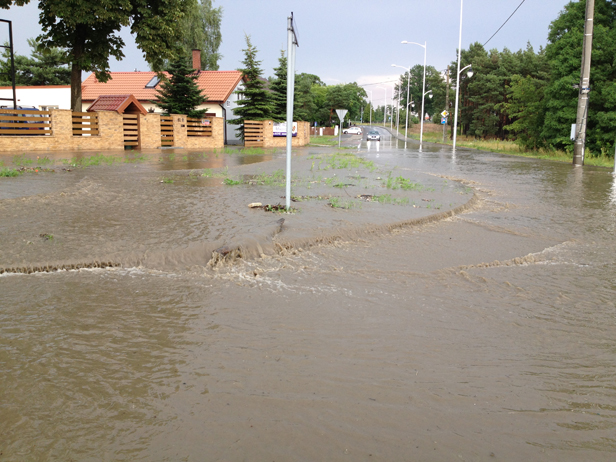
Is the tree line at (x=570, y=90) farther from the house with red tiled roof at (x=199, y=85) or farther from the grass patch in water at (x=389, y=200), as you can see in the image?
the house with red tiled roof at (x=199, y=85)

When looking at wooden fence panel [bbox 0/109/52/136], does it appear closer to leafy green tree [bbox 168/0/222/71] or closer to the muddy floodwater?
the muddy floodwater

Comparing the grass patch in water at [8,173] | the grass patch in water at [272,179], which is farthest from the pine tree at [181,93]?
the grass patch in water at [8,173]

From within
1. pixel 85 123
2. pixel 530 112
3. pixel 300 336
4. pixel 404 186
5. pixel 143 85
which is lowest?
pixel 300 336

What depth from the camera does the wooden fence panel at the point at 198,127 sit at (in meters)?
34.2

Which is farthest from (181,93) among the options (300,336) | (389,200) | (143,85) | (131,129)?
(300,336)

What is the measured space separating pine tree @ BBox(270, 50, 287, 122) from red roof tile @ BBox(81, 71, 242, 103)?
4.65m

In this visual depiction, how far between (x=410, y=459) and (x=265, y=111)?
4108 cm

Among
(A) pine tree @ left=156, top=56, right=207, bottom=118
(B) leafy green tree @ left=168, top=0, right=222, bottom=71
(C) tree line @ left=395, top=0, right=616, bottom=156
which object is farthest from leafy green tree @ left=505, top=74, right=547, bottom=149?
(B) leafy green tree @ left=168, top=0, right=222, bottom=71

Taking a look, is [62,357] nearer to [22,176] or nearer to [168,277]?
[168,277]

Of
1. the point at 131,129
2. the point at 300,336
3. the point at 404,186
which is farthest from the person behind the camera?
the point at 131,129

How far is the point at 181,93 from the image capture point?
3525 cm

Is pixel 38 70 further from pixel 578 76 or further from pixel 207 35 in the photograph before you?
pixel 578 76

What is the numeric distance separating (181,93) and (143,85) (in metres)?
14.7

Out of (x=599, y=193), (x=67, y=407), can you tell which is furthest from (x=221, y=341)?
(x=599, y=193)
